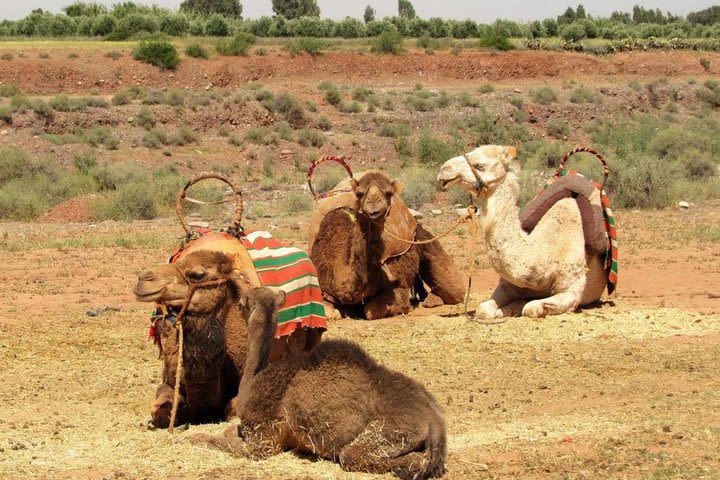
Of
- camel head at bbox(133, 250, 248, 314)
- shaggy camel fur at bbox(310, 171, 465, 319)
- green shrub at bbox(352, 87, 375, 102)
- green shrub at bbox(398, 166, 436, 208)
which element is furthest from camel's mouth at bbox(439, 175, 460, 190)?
green shrub at bbox(352, 87, 375, 102)

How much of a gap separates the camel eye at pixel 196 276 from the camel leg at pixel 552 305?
568 centimetres

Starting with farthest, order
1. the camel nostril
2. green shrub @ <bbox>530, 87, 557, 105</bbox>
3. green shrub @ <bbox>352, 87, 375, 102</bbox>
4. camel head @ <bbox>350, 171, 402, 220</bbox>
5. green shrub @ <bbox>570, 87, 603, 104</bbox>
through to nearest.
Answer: green shrub @ <bbox>570, 87, 603, 104</bbox> < green shrub @ <bbox>530, 87, 557, 105</bbox> < green shrub @ <bbox>352, 87, 375, 102</bbox> < camel head @ <bbox>350, 171, 402, 220</bbox> < the camel nostril

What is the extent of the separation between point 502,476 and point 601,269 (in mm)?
7094

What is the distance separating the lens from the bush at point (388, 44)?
219 ft

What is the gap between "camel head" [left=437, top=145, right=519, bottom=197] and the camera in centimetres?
1269

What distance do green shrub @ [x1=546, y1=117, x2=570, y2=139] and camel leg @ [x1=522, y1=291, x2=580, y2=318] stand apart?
35.0 m

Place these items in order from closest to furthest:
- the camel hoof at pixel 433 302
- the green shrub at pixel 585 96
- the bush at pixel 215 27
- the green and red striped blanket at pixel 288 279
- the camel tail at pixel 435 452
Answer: the camel tail at pixel 435 452 < the green and red striped blanket at pixel 288 279 < the camel hoof at pixel 433 302 < the green shrub at pixel 585 96 < the bush at pixel 215 27

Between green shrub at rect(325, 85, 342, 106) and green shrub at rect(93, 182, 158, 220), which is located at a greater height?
green shrub at rect(325, 85, 342, 106)

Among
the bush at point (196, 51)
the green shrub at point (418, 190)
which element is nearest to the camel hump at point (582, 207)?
the green shrub at point (418, 190)

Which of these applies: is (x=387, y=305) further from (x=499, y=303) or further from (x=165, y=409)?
(x=165, y=409)

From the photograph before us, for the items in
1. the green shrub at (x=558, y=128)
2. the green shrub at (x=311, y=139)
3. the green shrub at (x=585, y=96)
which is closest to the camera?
the green shrub at (x=311, y=139)

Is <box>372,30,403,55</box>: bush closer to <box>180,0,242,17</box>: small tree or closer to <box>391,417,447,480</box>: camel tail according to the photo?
<box>180,0,242,17</box>: small tree

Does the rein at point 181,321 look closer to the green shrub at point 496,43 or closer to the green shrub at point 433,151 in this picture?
the green shrub at point 433,151

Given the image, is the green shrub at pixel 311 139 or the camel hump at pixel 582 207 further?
the green shrub at pixel 311 139
